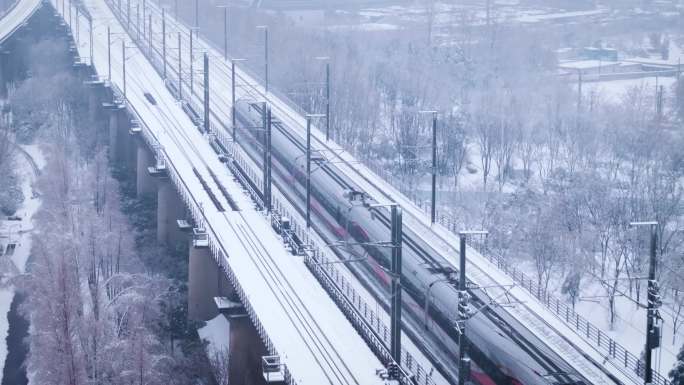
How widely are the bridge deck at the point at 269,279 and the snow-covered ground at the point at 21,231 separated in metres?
4.75

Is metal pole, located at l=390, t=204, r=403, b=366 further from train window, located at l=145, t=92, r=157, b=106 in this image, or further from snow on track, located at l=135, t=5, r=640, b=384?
train window, located at l=145, t=92, r=157, b=106

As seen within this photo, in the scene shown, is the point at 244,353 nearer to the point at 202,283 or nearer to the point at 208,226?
the point at 208,226

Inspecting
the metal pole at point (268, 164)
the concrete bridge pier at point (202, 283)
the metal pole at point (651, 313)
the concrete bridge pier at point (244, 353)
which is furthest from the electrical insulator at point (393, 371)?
the concrete bridge pier at point (202, 283)

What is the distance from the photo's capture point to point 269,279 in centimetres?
2162

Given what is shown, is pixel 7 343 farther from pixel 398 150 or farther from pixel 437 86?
pixel 437 86

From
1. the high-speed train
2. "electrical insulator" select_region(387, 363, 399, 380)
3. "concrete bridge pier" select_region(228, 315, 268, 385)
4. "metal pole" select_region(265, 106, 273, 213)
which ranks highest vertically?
"metal pole" select_region(265, 106, 273, 213)

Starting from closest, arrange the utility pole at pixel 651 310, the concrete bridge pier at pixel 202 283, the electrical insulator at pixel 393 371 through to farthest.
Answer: the utility pole at pixel 651 310 < the electrical insulator at pixel 393 371 < the concrete bridge pier at pixel 202 283

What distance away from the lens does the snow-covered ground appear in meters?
26.4

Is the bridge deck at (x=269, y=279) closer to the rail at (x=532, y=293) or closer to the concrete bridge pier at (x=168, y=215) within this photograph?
the rail at (x=532, y=293)

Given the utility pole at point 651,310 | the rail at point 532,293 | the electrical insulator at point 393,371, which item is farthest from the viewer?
the electrical insulator at point 393,371

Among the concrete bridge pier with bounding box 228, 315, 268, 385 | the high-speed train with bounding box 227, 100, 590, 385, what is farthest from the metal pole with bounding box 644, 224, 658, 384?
the concrete bridge pier with bounding box 228, 315, 268, 385

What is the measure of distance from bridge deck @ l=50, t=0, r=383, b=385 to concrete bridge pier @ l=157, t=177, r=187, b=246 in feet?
3.58

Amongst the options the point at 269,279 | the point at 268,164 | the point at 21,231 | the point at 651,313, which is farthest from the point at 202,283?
the point at 651,313

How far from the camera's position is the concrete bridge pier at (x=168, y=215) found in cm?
3238
